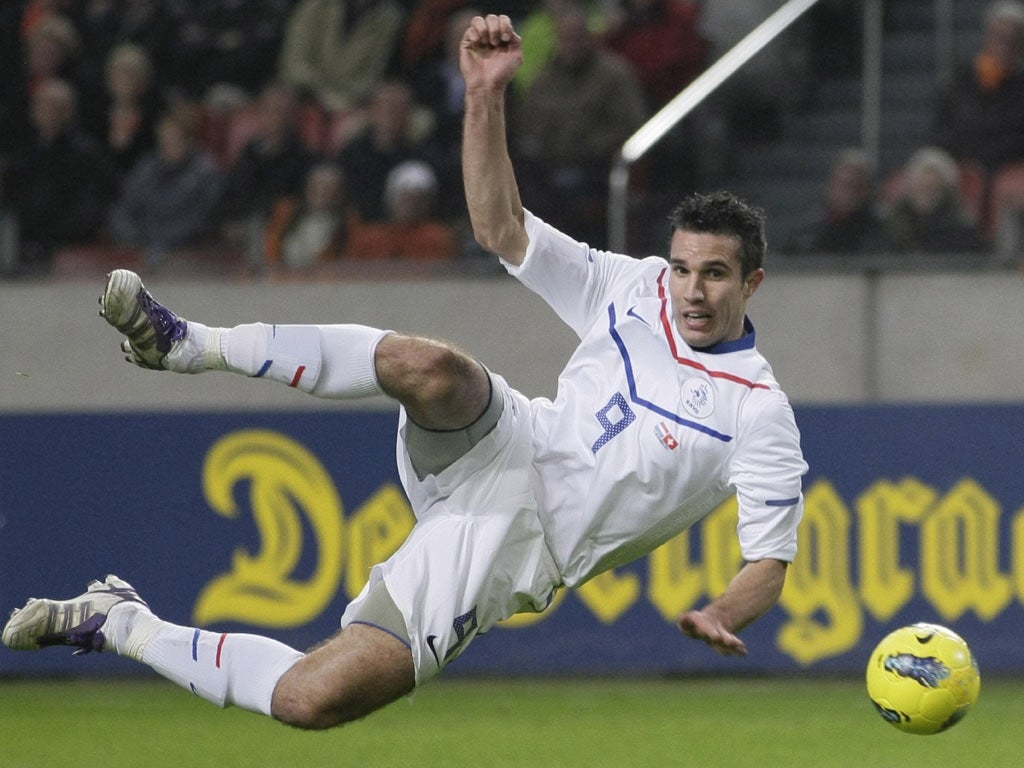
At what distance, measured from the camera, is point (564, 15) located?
11.4m

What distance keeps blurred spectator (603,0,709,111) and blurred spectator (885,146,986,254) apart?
1.79 meters

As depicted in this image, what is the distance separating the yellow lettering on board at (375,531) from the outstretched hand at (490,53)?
434 cm

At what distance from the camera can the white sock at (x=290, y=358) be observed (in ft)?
17.1

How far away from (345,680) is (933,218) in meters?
5.90

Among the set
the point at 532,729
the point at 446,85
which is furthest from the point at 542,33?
the point at 532,729

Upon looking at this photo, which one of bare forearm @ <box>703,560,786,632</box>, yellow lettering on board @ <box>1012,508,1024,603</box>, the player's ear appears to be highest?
the player's ear

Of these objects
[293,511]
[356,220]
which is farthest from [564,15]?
[293,511]

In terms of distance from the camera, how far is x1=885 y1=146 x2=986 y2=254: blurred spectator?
398 inches

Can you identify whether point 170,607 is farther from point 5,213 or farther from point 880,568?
point 880,568

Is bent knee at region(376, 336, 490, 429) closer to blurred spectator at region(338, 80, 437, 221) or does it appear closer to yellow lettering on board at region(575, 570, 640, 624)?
yellow lettering on board at region(575, 570, 640, 624)

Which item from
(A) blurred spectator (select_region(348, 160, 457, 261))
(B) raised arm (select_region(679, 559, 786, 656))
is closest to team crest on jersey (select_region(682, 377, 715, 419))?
(B) raised arm (select_region(679, 559, 786, 656))

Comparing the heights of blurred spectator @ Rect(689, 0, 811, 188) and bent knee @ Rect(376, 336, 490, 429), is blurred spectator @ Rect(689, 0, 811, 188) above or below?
above

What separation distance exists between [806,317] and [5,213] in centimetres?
476

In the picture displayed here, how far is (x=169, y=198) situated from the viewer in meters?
11.1
